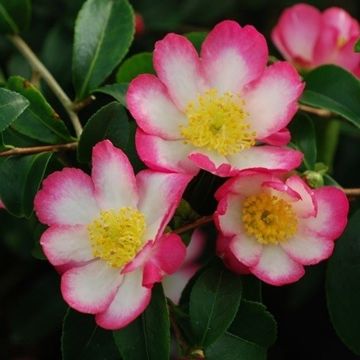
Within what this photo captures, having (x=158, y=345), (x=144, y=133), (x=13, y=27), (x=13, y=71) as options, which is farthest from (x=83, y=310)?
(x=13, y=71)

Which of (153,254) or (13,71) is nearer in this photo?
(153,254)

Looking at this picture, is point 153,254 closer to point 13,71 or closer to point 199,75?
point 199,75

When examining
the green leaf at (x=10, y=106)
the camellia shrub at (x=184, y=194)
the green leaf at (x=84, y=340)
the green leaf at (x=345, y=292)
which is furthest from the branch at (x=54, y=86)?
the green leaf at (x=345, y=292)

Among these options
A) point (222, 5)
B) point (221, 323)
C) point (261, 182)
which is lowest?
point (222, 5)

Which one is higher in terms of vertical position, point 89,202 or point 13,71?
point 89,202

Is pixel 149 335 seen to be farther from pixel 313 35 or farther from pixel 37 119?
pixel 313 35

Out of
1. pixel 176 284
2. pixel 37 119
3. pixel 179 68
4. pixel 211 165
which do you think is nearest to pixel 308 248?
pixel 211 165
